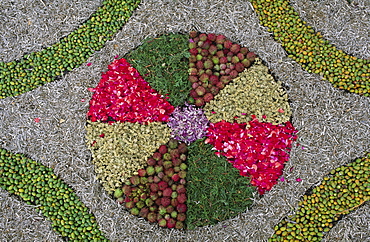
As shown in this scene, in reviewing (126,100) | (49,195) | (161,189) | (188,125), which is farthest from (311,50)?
(49,195)

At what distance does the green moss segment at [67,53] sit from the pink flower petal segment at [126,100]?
1.85ft

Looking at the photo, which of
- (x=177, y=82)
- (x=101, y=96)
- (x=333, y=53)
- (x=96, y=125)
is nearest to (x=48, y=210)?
(x=96, y=125)

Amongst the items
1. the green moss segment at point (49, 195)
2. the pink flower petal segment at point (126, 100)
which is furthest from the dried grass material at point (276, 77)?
the pink flower petal segment at point (126, 100)

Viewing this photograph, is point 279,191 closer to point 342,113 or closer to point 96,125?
point 342,113

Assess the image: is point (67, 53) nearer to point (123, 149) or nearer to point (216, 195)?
point (123, 149)

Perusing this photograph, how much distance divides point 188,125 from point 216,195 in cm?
94

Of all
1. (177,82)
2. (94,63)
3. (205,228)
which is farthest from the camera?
(94,63)

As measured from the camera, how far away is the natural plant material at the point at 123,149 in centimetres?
346

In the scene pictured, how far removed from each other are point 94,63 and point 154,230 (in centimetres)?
242

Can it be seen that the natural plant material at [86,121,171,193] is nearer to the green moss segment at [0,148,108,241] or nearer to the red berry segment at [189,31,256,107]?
the green moss segment at [0,148,108,241]

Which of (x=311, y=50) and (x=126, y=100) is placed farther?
(x=311, y=50)

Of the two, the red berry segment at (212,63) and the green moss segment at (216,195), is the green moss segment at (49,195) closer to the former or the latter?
the green moss segment at (216,195)

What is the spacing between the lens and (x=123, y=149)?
350cm

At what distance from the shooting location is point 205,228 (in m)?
3.38
